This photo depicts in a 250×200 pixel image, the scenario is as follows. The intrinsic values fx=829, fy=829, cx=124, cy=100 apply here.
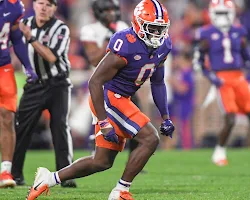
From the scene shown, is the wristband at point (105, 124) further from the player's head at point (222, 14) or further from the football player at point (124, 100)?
the player's head at point (222, 14)

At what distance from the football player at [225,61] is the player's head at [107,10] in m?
2.50

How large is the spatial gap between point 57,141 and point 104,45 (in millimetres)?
1740

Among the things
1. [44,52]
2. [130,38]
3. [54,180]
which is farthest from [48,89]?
[130,38]

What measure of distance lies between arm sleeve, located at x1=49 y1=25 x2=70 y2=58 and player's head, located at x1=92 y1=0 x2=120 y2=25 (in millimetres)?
1489

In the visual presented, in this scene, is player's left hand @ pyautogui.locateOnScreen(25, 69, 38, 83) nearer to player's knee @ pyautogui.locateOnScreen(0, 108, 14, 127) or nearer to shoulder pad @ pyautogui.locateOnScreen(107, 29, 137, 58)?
player's knee @ pyautogui.locateOnScreen(0, 108, 14, 127)

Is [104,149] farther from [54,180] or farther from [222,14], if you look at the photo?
[222,14]

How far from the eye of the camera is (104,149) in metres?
6.54

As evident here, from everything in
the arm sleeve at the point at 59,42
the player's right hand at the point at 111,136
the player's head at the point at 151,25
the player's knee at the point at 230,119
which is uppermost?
the player's head at the point at 151,25

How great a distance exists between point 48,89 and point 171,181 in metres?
1.72

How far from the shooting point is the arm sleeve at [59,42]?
8.14 meters

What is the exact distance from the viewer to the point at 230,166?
1127 cm

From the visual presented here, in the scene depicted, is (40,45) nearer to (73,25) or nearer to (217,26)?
(217,26)

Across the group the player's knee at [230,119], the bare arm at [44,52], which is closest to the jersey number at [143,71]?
the bare arm at [44,52]

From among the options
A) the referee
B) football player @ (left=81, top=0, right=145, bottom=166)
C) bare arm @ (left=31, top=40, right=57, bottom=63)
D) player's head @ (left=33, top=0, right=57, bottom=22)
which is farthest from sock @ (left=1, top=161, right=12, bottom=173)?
football player @ (left=81, top=0, right=145, bottom=166)
